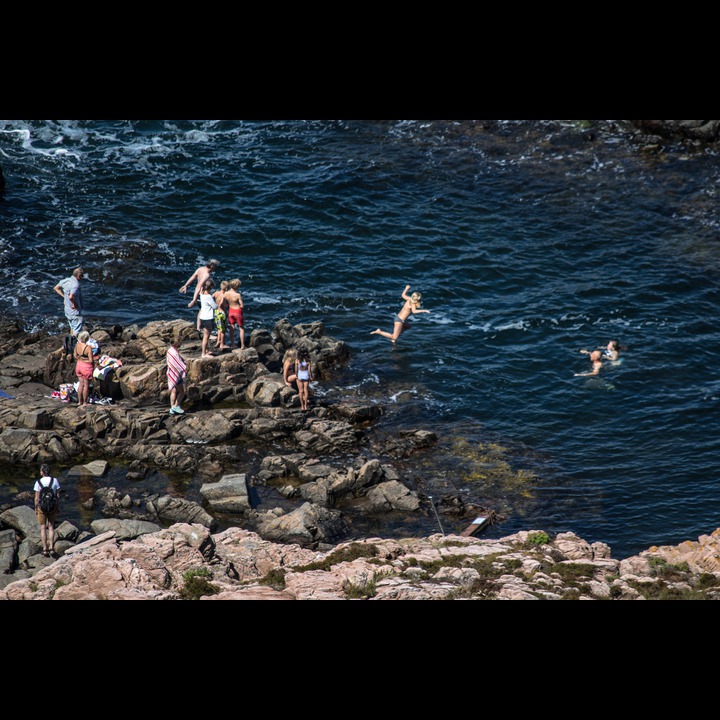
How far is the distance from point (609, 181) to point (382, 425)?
20080mm

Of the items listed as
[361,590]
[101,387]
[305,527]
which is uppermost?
[361,590]

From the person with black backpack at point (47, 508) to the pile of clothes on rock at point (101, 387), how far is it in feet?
20.9

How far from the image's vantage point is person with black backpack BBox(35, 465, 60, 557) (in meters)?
17.5

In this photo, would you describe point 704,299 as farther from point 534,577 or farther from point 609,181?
point 534,577

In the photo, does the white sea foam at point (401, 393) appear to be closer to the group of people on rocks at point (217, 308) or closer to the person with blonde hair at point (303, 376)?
the person with blonde hair at point (303, 376)

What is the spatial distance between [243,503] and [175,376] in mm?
4920

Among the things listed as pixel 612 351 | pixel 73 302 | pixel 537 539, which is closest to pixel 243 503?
pixel 537 539

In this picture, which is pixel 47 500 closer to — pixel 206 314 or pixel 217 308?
pixel 206 314

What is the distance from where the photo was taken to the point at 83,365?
23750mm

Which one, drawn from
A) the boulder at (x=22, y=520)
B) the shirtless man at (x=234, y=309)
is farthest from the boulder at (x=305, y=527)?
the shirtless man at (x=234, y=309)

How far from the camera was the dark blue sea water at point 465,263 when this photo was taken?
2427 centimetres

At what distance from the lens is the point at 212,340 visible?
27.4m
